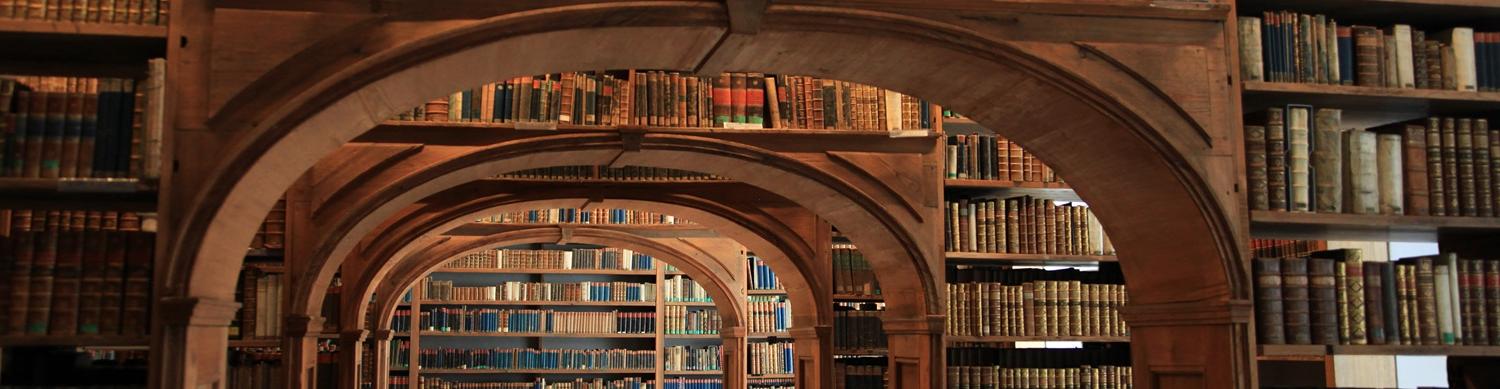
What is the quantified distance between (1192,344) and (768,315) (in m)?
7.59

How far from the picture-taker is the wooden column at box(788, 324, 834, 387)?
7746mm

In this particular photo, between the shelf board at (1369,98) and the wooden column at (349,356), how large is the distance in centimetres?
593

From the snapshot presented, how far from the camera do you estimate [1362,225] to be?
150 inches

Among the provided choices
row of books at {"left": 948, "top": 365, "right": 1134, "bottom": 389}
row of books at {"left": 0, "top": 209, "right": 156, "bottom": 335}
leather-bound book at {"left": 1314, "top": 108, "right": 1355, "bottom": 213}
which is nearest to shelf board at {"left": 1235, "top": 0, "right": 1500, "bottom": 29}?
leather-bound book at {"left": 1314, "top": 108, "right": 1355, "bottom": 213}

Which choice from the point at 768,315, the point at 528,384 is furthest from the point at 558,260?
the point at 768,315

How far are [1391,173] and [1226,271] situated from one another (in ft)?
1.98

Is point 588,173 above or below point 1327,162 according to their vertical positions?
above

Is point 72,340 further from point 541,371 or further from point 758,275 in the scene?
point 541,371

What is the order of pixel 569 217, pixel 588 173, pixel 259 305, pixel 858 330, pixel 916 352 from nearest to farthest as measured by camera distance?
pixel 259 305
pixel 916 352
pixel 588 173
pixel 858 330
pixel 569 217

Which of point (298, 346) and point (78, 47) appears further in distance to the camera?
point (298, 346)

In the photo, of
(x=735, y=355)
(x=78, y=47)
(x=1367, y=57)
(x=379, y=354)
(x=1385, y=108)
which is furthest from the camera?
(x=735, y=355)

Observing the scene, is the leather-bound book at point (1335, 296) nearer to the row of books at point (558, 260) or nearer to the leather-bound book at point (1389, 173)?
the leather-bound book at point (1389, 173)

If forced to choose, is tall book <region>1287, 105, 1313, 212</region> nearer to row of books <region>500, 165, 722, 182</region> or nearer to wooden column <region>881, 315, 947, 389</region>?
wooden column <region>881, 315, 947, 389</region>

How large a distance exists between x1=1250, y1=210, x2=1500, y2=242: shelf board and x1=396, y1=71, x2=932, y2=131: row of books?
258 centimetres
